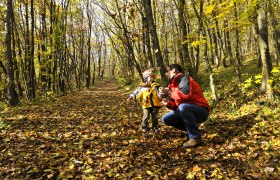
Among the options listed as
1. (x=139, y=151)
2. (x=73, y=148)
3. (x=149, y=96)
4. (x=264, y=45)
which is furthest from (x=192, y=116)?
(x=264, y=45)

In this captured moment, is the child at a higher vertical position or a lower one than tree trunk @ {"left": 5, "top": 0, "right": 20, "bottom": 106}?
lower

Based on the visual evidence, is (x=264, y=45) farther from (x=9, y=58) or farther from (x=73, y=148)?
(x=9, y=58)

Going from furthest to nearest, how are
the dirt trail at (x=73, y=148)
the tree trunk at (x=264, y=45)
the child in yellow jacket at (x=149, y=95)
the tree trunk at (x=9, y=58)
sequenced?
the tree trunk at (x=9, y=58)
the tree trunk at (x=264, y=45)
the child in yellow jacket at (x=149, y=95)
the dirt trail at (x=73, y=148)

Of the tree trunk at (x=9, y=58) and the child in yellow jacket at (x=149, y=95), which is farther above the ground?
the tree trunk at (x=9, y=58)

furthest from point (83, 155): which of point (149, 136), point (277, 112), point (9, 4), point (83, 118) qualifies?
point (9, 4)

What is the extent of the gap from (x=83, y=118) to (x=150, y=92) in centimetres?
366

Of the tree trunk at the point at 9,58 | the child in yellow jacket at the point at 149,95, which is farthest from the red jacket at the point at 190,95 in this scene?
the tree trunk at the point at 9,58

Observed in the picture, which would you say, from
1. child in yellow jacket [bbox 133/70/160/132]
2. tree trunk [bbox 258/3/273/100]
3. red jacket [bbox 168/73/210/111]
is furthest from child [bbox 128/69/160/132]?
tree trunk [bbox 258/3/273/100]

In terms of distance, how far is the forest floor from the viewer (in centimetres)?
424

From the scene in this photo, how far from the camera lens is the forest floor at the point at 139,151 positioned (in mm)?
4236

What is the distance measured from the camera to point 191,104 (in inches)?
210

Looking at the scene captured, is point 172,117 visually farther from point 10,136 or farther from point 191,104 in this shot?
point 10,136

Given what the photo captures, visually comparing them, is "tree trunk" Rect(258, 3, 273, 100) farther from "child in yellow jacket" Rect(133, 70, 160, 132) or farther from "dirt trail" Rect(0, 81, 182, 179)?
"dirt trail" Rect(0, 81, 182, 179)

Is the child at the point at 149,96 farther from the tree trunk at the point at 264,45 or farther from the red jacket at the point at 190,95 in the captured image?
the tree trunk at the point at 264,45
